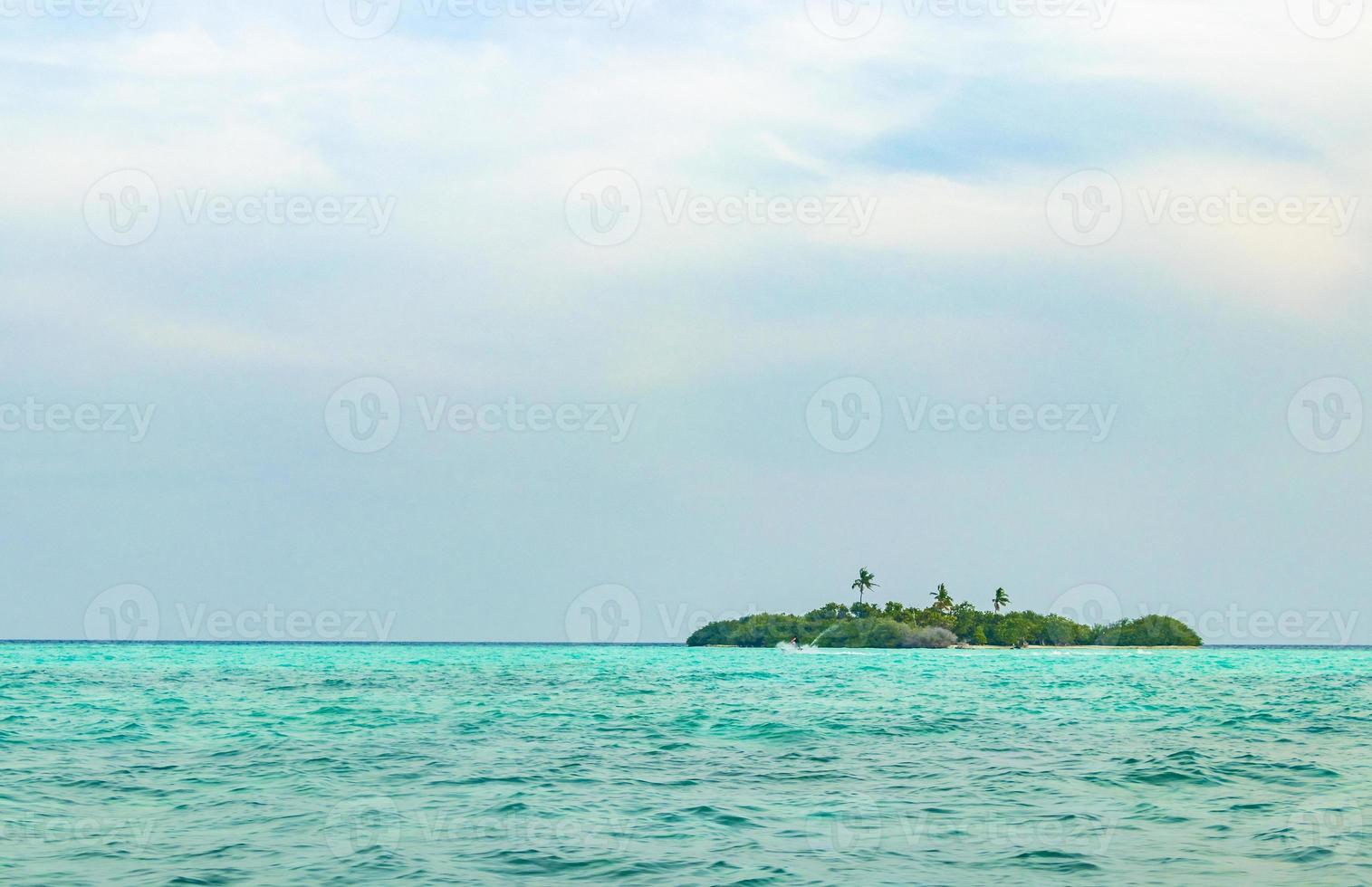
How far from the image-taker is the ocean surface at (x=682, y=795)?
1562 cm

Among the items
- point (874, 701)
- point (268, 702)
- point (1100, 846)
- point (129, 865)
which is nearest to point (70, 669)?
point (268, 702)

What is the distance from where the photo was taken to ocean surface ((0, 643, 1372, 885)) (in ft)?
51.2

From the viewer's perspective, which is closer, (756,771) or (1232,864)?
(1232,864)

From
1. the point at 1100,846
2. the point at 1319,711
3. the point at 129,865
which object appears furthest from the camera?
the point at 1319,711

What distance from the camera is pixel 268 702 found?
4472cm

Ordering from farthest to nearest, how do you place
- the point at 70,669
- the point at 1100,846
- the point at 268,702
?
the point at 70,669
the point at 268,702
the point at 1100,846

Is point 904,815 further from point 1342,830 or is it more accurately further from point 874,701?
point 874,701

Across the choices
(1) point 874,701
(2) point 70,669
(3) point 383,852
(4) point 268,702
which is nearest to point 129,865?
(3) point 383,852

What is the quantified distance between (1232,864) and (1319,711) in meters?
28.8

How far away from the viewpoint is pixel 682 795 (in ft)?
69.2

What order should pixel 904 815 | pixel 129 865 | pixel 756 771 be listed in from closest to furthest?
1. pixel 129 865
2. pixel 904 815
3. pixel 756 771

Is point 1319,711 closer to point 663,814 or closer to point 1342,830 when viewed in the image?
point 1342,830

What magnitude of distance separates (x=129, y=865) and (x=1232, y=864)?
46.3ft

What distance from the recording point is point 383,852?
16.3 metres
